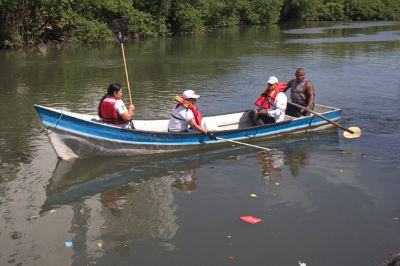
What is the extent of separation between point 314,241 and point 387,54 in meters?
20.6

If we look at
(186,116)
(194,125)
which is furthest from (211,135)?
(186,116)

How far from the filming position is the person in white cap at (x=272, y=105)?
991cm

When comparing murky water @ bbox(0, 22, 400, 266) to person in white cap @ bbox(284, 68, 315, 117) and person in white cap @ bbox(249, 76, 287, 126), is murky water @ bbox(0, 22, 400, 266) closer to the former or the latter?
person in white cap @ bbox(249, 76, 287, 126)

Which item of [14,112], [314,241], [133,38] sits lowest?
[314,241]

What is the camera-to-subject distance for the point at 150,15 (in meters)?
36.7

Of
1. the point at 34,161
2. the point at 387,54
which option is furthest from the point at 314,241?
the point at 387,54

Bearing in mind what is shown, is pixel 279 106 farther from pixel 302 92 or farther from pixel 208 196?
pixel 208 196

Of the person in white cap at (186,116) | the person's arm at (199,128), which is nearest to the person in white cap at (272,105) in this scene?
the person's arm at (199,128)

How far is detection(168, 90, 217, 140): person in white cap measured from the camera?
338 inches

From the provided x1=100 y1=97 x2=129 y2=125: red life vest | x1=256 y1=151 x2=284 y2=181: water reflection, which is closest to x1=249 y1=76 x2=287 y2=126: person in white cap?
x1=256 y1=151 x2=284 y2=181: water reflection

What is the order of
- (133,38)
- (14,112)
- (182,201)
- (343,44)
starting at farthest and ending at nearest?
(133,38), (343,44), (14,112), (182,201)

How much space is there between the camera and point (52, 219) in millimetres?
→ 6348

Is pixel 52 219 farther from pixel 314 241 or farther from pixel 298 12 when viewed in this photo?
pixel 298 12

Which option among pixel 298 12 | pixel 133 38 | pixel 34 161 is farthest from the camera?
pixel 298 12
